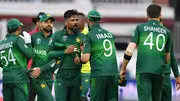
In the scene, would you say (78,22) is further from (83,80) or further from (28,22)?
(28,22)

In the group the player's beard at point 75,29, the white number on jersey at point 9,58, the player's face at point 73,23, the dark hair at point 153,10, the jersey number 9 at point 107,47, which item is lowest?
the white number on jersey at point 9,58

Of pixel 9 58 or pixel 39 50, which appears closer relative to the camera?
pixel 9 58

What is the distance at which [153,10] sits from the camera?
49.3 feet

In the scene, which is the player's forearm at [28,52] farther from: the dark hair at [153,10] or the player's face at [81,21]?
the dark hair at [153,10]

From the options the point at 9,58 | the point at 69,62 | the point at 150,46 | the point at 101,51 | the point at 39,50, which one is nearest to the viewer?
the point at 150,46

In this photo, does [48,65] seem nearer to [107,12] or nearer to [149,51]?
[149,51]

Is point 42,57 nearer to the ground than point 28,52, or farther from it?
nearer to the ground

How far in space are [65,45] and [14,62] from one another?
1038 mm

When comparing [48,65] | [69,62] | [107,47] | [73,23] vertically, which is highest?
[73,23]

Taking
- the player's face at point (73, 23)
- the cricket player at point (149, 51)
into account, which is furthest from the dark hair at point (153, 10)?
the player's face at point (73, 23)

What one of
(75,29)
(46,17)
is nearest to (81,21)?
(75,29)

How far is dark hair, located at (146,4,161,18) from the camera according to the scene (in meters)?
15.0

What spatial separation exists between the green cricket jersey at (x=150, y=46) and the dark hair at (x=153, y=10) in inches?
5.3

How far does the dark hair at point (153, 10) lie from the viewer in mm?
14984
